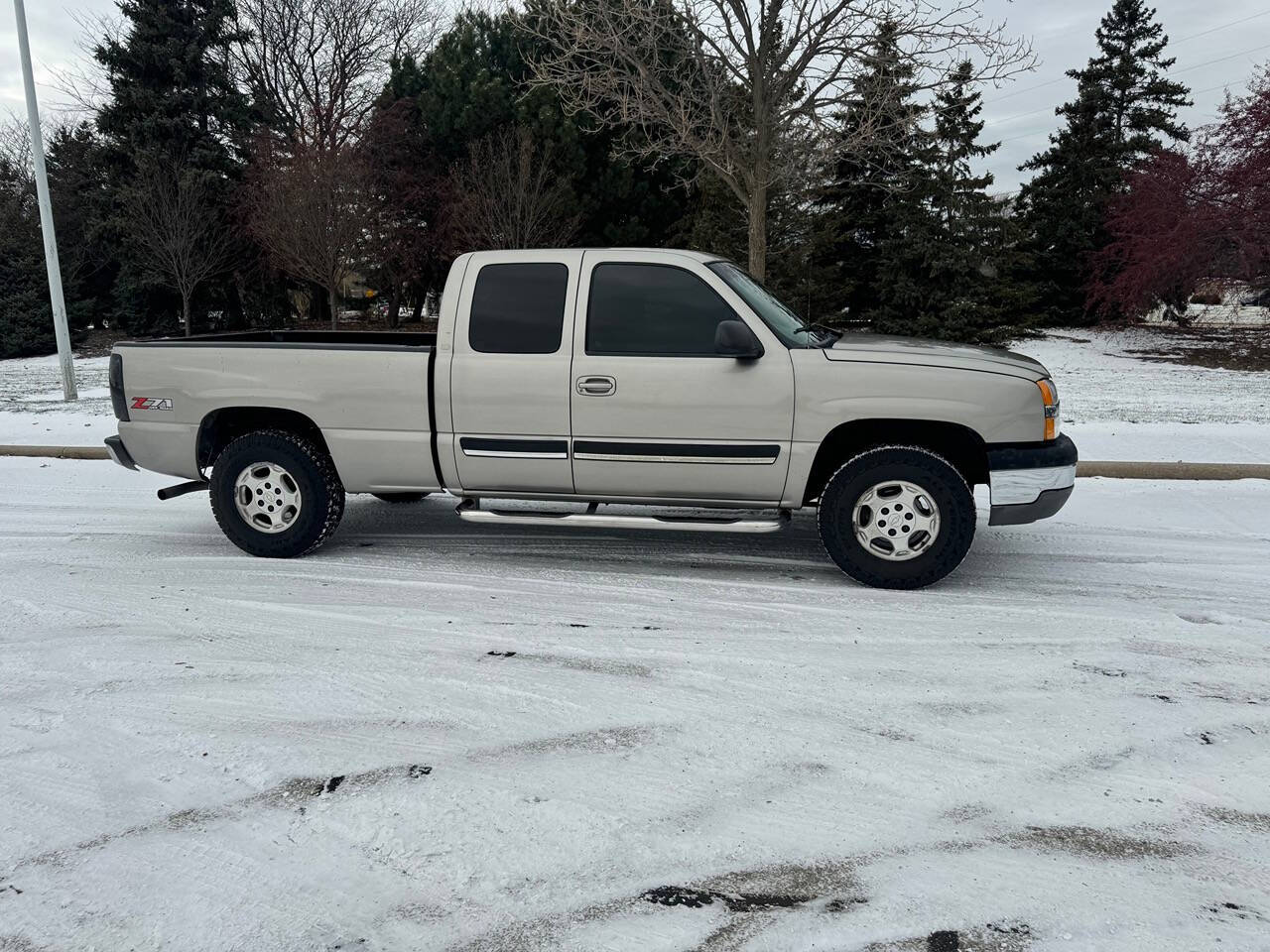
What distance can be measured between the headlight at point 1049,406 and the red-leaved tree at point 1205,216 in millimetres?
20151

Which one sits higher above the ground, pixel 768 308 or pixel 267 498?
pixel 768 308

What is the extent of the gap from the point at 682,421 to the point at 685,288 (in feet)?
2.68

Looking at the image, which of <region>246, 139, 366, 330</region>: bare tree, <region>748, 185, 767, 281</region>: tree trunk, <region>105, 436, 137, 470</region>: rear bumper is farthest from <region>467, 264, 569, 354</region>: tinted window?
<region>246, 139, 366, 330</region>: bare tree

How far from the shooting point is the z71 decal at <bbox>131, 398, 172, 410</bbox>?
6.36 meters

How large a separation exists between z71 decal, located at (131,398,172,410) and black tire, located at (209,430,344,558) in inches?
19.9

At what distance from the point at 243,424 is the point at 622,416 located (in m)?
2.73

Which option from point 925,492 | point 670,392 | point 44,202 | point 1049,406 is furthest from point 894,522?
point 44,202

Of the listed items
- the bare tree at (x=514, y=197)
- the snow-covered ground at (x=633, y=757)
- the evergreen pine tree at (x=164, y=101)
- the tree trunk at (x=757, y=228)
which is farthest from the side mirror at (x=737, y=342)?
the evergreen pine tree at (x=164, y=101)

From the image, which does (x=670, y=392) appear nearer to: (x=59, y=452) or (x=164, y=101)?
(x=59, y=452)

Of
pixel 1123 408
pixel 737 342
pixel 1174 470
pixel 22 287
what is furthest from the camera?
pixel 22 287

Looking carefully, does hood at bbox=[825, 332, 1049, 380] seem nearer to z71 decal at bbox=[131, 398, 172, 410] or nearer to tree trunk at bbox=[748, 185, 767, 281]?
z71 decal at bbox=[131, 398, 172, 410]

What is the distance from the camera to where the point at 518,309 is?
5938mm

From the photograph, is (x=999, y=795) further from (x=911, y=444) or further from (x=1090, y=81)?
(x=1090, y=81)

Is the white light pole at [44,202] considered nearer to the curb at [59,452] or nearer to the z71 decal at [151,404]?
the curb at [59,452]
